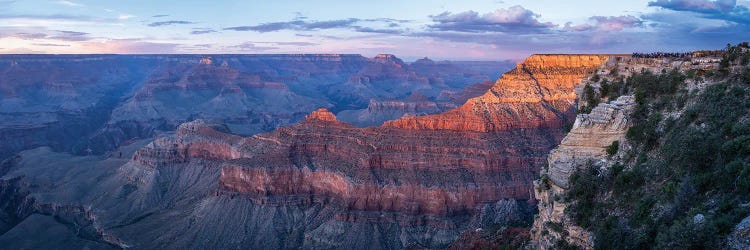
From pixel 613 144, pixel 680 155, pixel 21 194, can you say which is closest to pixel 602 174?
pixel 613 144

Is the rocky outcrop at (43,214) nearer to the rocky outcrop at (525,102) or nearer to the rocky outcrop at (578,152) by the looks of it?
the rocky outcrop at (525,102)

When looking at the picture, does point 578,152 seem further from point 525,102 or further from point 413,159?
point 525,102

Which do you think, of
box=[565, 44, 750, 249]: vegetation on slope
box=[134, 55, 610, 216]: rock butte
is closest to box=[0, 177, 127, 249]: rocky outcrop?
box=[134, 55, 610, 216]: rock butte

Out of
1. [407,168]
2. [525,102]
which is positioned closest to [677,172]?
→ [407,168]

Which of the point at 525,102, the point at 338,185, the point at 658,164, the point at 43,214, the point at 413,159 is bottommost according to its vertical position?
the point at 43,214

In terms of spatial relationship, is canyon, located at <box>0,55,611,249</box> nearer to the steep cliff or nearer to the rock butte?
the rock butte

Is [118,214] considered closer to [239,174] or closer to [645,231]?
[239,174]

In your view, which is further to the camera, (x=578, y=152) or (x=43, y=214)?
(x=43, y=214)
